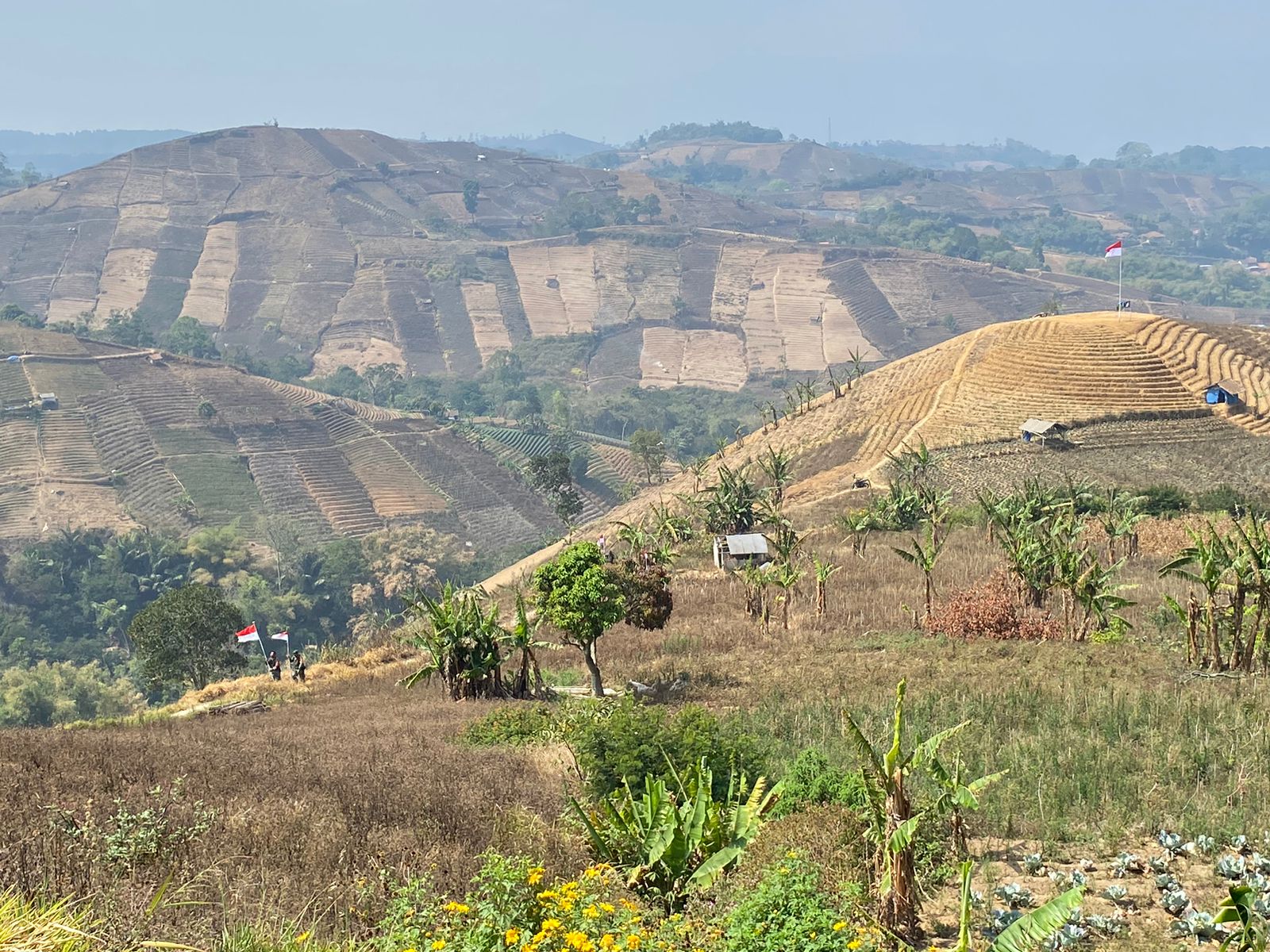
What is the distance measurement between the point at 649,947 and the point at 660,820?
11.1 feet

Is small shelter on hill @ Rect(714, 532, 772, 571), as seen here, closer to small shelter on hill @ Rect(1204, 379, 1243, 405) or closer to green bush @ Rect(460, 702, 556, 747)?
green bush @ Rect(460, 702, 556, 747)

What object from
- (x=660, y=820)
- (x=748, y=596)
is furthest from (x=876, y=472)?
(x=660, y=820)

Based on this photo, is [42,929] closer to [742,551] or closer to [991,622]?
[991,622]

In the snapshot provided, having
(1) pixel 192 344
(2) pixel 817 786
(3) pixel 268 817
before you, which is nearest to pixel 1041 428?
(2) pixel 817 786

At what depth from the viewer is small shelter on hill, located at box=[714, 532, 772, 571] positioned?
152 ft

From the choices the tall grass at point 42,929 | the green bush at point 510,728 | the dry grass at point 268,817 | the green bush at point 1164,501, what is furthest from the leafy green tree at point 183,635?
the tall grass at point 42,929

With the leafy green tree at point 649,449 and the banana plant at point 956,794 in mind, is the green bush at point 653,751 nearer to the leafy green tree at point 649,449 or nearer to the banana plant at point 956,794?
the banana plant at point 956,794

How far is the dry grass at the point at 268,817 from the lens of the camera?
8586 mm

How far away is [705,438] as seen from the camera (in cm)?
17162

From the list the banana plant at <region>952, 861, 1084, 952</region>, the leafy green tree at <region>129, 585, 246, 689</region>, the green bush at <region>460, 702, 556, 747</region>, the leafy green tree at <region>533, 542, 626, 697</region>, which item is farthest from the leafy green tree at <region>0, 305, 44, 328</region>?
the banana plant at <region>952, 861, 1084, 952</region>

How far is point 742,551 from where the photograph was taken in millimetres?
46375

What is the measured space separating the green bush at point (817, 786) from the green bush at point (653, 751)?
2.68ft

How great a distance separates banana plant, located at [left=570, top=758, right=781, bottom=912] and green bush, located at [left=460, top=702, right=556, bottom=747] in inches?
267

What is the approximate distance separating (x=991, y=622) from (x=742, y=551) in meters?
19.5
